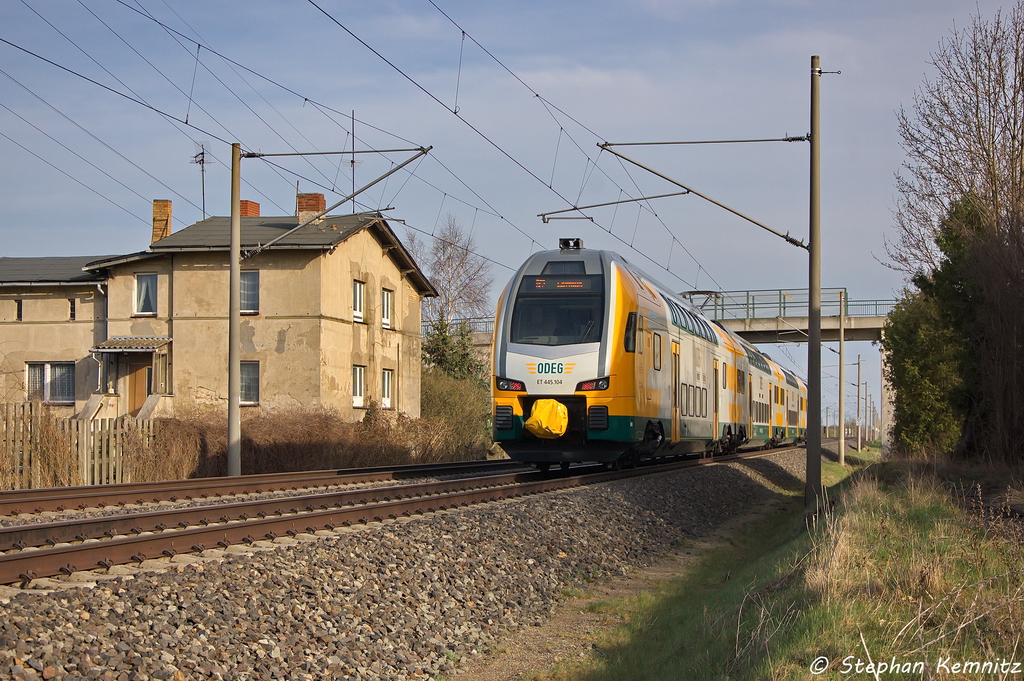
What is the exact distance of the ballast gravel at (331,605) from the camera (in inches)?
220

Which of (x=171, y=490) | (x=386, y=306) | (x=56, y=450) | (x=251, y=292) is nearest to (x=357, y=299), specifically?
(x=386, y=306)

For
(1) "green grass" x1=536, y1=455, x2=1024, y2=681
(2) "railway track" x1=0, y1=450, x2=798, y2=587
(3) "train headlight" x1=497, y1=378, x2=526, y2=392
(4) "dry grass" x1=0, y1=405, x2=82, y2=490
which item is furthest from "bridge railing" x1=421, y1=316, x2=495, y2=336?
(1) "green grass" x1=536, y1=455, x2=1024, y2=681

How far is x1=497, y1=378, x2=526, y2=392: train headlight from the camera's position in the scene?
16.5 meters

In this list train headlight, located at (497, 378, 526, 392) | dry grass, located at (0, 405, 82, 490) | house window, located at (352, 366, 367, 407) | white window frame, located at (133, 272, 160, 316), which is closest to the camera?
dry grass, located at (0, 405, 82, 490)

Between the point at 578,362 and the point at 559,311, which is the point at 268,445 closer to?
the point at 559,311

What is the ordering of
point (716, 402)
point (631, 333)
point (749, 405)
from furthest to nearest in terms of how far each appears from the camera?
1. point (749, 405)
2. point (716, 402)
3. point (631, 333)

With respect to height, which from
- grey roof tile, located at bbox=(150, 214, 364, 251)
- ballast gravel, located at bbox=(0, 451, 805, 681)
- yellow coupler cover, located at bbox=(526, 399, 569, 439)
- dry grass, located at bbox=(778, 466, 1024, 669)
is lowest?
ballast gravel, located at bbox=(0, 451, 805, 681)

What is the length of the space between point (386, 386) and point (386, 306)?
3043 millimetres

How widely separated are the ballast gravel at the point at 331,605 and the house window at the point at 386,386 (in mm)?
24748

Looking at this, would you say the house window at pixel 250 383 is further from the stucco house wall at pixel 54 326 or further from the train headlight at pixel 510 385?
the train headlight at pixel 510 385

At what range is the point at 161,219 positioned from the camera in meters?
37.0

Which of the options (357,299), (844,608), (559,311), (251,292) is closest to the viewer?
(844,608)

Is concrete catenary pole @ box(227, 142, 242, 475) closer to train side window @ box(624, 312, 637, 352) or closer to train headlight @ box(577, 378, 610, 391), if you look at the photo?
train headlight @ box(577, 378, 610, 391)

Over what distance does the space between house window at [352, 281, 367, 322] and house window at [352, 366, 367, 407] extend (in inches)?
70.2
